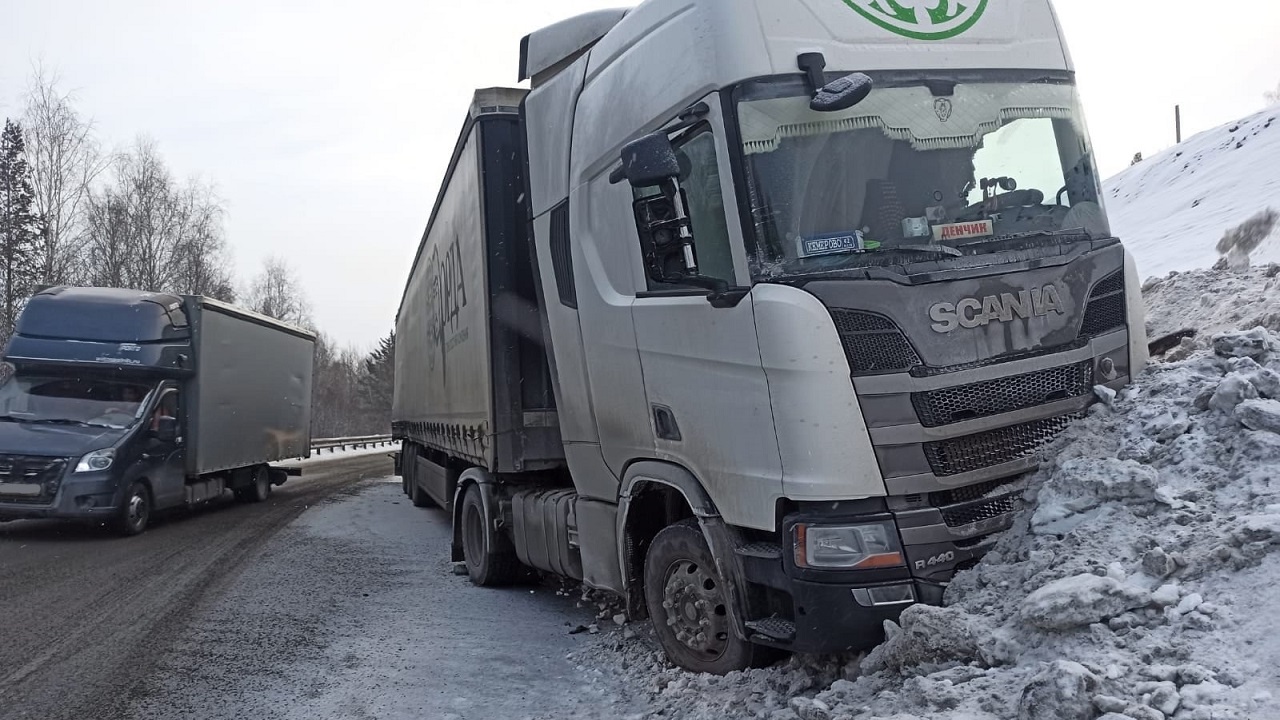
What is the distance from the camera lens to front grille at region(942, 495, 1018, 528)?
13.8ft

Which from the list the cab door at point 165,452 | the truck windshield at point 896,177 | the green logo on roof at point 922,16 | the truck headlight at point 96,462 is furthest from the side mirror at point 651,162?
the cab door at point 165,452

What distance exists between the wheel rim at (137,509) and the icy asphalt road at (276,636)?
1.90 feet

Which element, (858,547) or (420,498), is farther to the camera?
(420,498)

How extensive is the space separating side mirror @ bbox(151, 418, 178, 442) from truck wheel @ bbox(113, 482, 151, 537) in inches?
27.5

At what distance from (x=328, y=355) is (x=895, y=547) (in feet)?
305

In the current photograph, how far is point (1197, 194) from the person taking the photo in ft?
71.1

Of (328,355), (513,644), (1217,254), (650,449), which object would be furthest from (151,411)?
(328,355)

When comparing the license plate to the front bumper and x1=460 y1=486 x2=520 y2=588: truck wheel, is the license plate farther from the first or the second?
the front bumper

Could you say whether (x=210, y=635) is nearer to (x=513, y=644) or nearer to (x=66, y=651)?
(x=66, y=651)

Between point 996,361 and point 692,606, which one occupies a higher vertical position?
point 996,361

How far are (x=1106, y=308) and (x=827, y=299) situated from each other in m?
1.53

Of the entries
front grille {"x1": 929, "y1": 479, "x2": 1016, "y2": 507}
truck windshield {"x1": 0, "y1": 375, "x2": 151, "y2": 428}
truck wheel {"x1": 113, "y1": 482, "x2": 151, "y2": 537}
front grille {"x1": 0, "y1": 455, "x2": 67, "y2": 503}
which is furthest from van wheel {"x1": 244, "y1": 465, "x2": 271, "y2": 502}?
front grille {"x1": 929, "y1": 479, "x2": 1016, "y2": 507}

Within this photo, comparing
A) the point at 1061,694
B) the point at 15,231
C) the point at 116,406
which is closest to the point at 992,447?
the point at 1061,694

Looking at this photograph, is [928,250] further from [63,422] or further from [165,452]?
[165,452]
